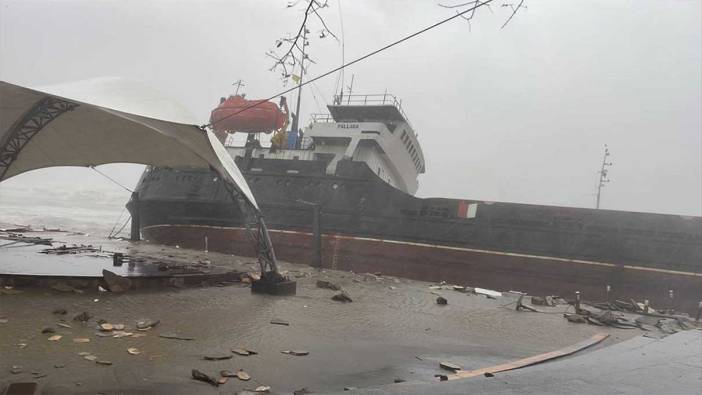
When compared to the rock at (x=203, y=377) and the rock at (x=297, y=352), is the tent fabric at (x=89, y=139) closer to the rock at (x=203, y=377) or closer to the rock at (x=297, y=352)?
the rock at (x=297, y=352)

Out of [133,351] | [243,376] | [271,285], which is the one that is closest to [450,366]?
[243,376]

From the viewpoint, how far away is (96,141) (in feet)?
32.9

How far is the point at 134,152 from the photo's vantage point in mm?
10555

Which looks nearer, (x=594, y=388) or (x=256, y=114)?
(x=594, y=388)

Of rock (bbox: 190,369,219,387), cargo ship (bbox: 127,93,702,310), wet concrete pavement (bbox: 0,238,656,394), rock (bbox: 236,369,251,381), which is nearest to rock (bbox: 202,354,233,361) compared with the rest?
wet concrete pavement (bbox: 0,238,656,394)

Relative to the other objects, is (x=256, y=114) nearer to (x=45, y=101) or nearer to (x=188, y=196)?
(x=188, y=196)

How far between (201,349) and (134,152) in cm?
738

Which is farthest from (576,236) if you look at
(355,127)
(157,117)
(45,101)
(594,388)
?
(45,101)

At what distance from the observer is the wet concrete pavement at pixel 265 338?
367cm

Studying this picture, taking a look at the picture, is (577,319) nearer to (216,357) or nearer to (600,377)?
(600,377)

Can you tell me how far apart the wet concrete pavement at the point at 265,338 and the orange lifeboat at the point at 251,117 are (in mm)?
15087

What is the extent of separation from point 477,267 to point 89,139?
12.9m

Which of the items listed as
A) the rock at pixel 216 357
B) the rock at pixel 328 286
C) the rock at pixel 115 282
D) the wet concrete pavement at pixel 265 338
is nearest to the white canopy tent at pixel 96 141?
the rock at pixel 328 286

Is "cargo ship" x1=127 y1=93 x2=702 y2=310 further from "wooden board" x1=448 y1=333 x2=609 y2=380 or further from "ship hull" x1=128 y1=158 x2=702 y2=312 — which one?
"wooden board" x1=448 y1=333 x2=609 y2=380
